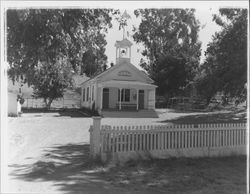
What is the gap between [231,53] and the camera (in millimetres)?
14750

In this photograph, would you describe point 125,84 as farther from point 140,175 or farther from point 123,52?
point 140,175

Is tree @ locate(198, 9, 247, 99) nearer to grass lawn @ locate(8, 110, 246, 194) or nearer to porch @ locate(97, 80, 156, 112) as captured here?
grass lawn @ locate(8, 110, 246, 194)

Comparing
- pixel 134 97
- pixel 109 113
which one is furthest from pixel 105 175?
pixel 134 97

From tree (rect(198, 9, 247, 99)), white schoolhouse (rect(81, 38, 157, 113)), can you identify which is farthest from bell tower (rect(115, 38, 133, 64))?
tree (rect(198, 9, 247, 99))

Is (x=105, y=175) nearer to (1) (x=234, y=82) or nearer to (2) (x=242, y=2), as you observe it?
(2) (x=242, y=2)

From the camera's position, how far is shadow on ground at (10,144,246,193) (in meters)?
6.80

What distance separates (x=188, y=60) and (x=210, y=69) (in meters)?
24.9

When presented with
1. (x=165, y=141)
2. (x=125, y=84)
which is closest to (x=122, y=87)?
(x=125, y=84)

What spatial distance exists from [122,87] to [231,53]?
60.2 ft

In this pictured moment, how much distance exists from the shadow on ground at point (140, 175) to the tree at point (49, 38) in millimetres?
2253

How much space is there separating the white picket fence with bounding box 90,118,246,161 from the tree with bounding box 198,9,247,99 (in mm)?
3752

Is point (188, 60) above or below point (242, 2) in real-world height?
above

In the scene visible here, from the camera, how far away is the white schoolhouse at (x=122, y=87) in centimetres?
3208

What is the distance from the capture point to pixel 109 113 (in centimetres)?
2970
